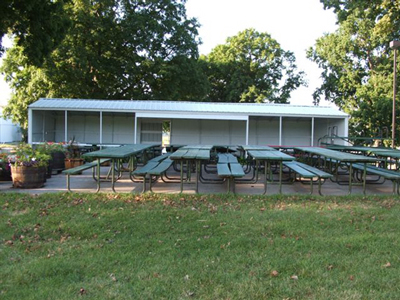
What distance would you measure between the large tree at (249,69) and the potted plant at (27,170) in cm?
2655

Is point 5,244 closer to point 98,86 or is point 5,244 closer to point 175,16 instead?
point 98,86

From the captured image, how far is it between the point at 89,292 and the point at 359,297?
6.92ft

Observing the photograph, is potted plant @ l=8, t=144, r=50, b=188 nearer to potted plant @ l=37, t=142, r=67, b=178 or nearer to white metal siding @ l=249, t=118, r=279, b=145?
potted plant @ l=37, t=142, r=67, b=178

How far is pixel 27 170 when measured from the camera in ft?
23.7

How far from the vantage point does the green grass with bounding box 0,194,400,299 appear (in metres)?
2.80

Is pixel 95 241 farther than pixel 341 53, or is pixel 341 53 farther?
pixel 341 53

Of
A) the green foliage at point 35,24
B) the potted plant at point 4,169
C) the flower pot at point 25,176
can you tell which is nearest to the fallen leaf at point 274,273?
the flower pot at point 25,176

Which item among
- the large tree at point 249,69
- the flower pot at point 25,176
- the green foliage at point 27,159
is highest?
the large tree at point 249,69

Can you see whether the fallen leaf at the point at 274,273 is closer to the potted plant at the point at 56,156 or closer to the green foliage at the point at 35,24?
the potted plant at the point at 56,156

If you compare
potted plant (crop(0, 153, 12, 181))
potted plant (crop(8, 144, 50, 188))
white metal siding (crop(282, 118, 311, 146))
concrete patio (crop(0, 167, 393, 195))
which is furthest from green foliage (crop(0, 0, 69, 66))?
white metal siding (crop(282, 118, 311, 146))

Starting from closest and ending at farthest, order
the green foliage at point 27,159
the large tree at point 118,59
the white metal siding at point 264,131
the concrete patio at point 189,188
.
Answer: the concrete patio at point 189,188
the green foliage at point 27,159
the white metal siding at point 264,131
the large tree at point 118,59

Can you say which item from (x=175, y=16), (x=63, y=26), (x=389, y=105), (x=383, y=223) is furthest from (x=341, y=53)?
(x=383, y=223)

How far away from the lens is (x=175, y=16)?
85.1 ft

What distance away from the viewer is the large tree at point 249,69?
33.2m
